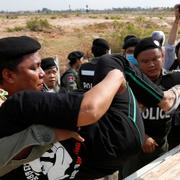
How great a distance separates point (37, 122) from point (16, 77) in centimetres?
28

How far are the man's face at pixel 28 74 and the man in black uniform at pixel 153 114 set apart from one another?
1327 mm

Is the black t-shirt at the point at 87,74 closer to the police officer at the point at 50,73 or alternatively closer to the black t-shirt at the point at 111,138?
Answer: the police officer at the point at 50,73

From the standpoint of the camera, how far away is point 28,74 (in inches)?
62.8

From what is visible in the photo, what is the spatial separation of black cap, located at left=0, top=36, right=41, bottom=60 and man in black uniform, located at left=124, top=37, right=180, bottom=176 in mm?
1403

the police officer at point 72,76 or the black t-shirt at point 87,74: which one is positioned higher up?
the black t-shirt at point 87,74

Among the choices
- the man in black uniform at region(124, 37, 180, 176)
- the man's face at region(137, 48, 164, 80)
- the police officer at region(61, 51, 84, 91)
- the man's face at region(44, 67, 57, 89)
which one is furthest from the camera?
the police officer at region(61, 51, 84, 91)

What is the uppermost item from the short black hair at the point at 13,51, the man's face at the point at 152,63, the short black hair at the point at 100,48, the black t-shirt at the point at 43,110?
the short black hair at the point at 13,51

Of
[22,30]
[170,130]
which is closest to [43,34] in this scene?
[22,30]

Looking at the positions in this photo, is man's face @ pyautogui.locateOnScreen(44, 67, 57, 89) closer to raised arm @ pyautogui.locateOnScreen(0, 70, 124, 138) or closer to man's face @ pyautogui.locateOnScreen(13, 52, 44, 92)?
man's face @ pyautogui.locateOnScreen(13, 52, 44, 92)

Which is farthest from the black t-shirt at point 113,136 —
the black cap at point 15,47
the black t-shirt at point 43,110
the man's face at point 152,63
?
the man's face at point 152,63

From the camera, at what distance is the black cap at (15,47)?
154 cm

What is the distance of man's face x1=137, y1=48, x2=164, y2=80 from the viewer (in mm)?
2918

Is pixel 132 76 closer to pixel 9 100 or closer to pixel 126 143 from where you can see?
pixel 126 143

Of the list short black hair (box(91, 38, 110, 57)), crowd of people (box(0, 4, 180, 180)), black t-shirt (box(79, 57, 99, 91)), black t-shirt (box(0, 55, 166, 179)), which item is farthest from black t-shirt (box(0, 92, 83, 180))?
short black hair (box(91, 38, 110, 57))
